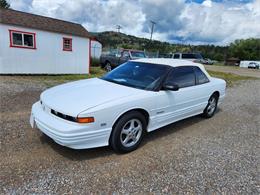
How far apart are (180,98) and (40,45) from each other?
405 inches

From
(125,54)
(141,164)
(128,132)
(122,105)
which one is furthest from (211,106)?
(125,54)

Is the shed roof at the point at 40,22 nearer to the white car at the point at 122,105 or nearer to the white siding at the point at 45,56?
the white siding at the point at 45,56

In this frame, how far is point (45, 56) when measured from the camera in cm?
1164

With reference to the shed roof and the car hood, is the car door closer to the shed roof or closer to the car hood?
the car hood

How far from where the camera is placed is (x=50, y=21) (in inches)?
490

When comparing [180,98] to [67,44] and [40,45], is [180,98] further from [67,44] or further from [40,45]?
[67,44]

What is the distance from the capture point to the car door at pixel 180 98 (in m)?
3.54

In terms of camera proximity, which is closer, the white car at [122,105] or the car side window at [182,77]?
the white car at [122,105]

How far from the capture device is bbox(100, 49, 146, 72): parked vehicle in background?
44.2 feet

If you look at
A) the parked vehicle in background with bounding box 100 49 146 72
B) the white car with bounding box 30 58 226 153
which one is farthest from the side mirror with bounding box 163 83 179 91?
the parked vehicle in background with bounding box 100 49 146 72

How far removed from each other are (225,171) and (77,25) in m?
14.0

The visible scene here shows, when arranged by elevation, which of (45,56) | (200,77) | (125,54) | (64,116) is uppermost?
(125,54)

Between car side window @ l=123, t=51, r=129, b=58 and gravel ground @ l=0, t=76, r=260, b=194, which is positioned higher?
car side window @ l=123, t=51, r=129, b=58

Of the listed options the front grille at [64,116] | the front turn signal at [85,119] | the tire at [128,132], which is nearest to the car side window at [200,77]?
the tire at [128,132]
